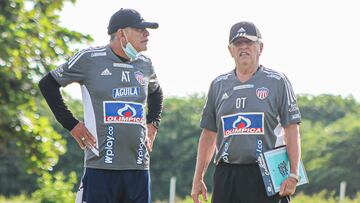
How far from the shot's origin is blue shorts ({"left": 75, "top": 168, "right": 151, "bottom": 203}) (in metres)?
6.95

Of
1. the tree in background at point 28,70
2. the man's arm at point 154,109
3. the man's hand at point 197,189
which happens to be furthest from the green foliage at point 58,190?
the man's hand at point 197,189

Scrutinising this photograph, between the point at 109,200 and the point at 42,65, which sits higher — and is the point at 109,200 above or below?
below

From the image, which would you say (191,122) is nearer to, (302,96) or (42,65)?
(302,96)

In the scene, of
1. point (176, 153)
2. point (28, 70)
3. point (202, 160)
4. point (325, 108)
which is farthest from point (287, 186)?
point (325, 108)

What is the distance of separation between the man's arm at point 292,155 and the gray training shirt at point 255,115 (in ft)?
0.23

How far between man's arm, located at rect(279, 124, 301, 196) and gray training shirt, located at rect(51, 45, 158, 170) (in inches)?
41.1

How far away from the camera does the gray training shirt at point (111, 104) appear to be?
6.91 metres

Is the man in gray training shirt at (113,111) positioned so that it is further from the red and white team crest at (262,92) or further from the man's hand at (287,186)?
the man's hand at (287,186)

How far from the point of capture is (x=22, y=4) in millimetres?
16031

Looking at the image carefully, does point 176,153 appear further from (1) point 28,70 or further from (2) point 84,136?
(2) point 84,136

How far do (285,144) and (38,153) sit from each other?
33.0ft

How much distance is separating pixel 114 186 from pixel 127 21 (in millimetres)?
1223

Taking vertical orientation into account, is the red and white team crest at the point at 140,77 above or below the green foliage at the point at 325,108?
below

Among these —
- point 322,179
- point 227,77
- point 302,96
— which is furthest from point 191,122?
point 227,77
